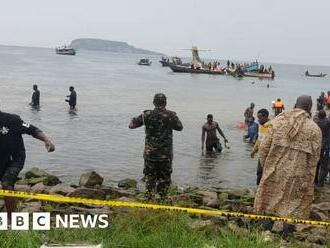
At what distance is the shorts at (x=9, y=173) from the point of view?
21.0 ft

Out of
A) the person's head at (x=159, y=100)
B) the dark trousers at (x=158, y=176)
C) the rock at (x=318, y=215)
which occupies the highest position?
the person's head at (x=159, y=100)

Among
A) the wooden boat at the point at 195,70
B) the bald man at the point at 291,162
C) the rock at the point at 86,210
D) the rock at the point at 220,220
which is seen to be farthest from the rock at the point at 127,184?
the wooden boat at the point at 195,70

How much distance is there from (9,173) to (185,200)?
3648 mm

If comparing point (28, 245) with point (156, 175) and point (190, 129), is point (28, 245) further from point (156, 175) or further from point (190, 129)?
point (190, 129)

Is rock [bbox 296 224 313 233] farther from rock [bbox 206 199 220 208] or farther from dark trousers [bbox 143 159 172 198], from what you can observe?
rock [bbox 206 199 220 208]

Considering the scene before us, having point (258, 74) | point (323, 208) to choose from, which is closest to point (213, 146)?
point (323, 208)

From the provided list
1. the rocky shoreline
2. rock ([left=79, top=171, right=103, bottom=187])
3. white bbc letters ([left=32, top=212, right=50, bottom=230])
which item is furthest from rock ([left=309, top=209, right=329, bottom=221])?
rock ([left=79, top=171, right=103, bottom=187])

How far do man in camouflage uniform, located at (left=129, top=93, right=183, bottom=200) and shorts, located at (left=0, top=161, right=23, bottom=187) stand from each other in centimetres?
187

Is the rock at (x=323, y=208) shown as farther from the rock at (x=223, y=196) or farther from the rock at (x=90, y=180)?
the rock at (x=90, y=180)

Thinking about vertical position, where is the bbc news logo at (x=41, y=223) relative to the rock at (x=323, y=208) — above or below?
above

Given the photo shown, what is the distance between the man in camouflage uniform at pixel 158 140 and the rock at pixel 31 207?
156 cm

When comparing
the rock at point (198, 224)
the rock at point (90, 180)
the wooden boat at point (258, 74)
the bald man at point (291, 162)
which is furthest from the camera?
the wooden boat at point (258, 74)

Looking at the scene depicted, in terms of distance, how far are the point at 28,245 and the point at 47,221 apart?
0.64 metres

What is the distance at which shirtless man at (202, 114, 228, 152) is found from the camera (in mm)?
16281
